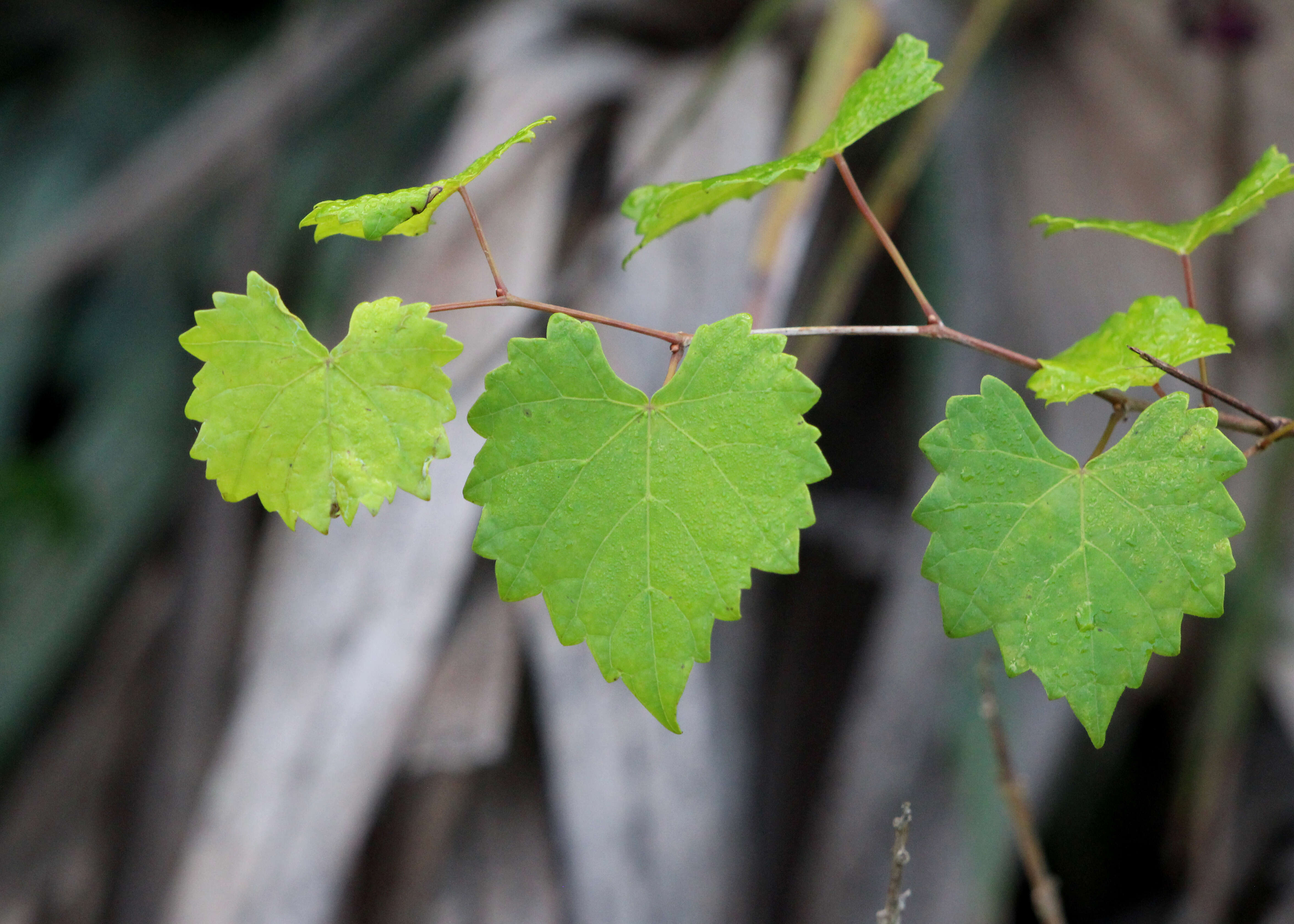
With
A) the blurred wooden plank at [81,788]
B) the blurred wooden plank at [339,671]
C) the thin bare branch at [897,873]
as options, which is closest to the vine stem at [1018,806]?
the thin bare branch at [897,873]

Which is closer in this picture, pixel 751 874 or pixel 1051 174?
pixel 751 874

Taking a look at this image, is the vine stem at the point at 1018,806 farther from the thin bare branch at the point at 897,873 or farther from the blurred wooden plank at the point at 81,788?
the blurred wooden plank at the point at 81,788

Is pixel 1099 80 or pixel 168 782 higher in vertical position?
pixel 1099 80

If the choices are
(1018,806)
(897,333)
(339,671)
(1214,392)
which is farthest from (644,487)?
(339,671)

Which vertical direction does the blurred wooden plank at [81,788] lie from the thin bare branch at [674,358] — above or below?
below

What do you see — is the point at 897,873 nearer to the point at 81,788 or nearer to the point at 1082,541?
the point at 1082,541

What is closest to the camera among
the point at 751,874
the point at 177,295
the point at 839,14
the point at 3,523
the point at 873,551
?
the point at 839,14

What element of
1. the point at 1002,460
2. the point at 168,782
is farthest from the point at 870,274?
the point at 168,782

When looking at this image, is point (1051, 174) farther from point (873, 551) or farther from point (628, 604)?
point (628, 604)
